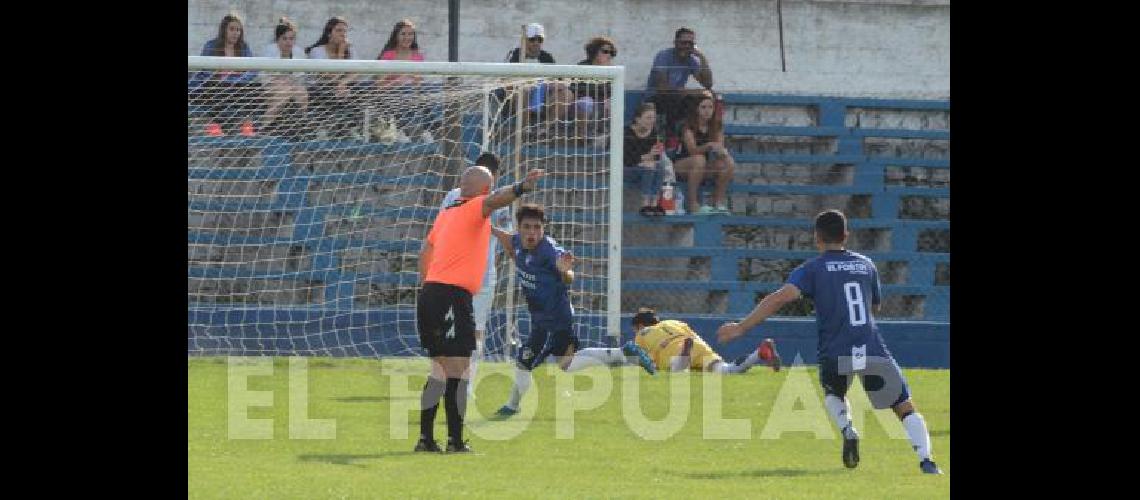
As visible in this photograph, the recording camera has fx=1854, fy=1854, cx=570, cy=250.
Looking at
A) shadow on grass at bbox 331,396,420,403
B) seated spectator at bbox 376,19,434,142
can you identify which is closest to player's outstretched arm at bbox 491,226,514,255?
shadow on grass at bbox 331,396,420,403

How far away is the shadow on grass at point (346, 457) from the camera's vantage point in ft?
34.9

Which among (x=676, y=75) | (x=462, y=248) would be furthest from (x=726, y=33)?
(x=462, y=248)

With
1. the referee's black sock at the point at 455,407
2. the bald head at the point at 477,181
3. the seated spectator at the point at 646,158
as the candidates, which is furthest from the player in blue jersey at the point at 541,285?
the seated spectator at the point at 646,158

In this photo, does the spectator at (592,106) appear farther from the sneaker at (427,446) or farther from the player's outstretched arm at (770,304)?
the player's outstretched arm at (770,304)

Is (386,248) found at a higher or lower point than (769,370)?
higher

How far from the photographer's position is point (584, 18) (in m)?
22.9

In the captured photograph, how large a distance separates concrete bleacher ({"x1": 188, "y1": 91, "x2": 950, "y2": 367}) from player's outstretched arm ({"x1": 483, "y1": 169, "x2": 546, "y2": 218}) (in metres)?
6.79

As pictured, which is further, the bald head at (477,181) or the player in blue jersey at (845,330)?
the bald head at (477,181)

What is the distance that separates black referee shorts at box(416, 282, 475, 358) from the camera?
1138cm

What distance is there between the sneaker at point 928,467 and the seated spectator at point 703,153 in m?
10.2

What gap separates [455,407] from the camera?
11.2m
